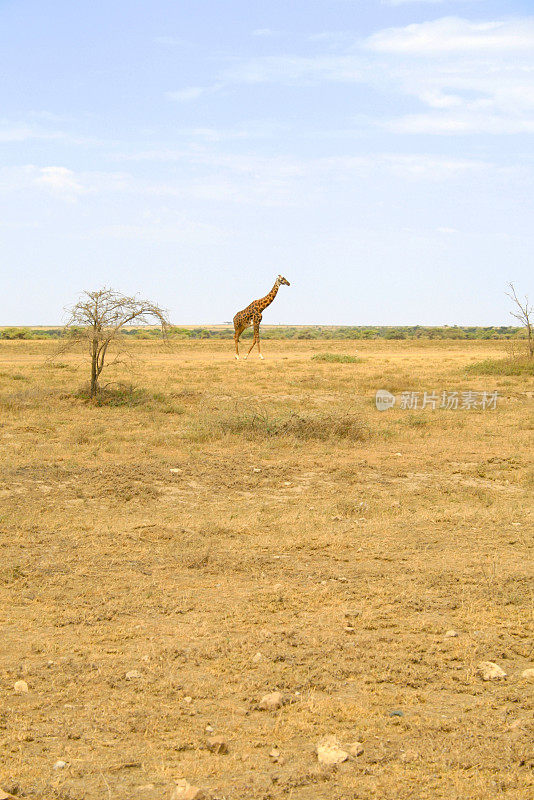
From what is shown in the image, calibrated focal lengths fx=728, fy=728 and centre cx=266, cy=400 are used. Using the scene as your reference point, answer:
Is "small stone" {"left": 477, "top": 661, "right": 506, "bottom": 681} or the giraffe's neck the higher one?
the giraffe's neck

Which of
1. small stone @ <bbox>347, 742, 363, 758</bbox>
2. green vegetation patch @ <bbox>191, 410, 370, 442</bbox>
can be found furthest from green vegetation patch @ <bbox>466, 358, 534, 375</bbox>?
small stone @ <bbox>347, 742, 363, 758</bbox>

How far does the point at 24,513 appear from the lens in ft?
25.1

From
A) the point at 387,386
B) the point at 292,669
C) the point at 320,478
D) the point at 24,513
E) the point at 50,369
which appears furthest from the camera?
the point at 50,369

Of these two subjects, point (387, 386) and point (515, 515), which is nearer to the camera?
point (515, 515)

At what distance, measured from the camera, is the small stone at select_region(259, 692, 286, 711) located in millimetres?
3850

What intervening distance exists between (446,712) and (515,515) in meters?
4.37

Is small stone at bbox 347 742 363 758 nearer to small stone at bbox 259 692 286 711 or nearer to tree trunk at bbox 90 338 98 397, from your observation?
small stone at bbox 259 692 286 711

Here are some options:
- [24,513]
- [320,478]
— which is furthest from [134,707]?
[320,478]

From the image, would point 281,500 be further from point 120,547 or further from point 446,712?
point 446,712

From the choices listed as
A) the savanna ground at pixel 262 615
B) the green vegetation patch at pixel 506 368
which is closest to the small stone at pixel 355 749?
→ the savanna ground at pixel 262 615

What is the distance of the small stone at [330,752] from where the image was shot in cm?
332

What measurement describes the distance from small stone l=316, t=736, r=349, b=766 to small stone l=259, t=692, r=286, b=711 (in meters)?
0.42

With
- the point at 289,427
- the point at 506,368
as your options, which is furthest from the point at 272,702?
the point at 506,368

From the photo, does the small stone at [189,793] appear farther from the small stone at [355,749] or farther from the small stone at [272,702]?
the small stone at [272,702]
